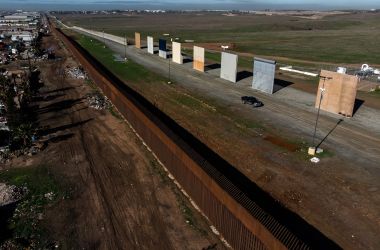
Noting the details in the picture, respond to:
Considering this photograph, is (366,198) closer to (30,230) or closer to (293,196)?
(293,196)

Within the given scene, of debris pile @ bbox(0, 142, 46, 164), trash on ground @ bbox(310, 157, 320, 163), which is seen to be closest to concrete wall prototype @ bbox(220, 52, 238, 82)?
trash on ground @ bbox(310, 157, 320, 163)

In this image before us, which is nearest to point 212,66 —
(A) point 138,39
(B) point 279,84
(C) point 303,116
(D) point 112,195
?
(B) point 279,84

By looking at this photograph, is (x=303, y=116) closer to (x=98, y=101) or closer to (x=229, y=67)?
(x=229, y=67)

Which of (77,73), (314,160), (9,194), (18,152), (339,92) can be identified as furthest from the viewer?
(77,73)

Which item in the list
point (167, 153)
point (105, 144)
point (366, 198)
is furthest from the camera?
point (105, 144)

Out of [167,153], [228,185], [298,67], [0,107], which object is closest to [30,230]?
[167,153]
